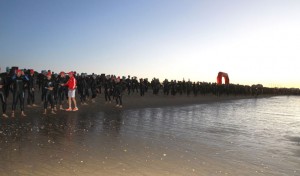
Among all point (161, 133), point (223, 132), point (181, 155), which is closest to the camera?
point (181, 155)

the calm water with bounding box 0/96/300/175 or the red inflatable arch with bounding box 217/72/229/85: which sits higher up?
the red inflatable arch with bounding box 217/72/229/85

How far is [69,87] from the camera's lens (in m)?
15.4

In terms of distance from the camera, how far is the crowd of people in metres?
12.5

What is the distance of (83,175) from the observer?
505 cm

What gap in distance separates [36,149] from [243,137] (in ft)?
20.6

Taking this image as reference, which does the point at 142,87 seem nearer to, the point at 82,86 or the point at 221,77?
the point at 82,86

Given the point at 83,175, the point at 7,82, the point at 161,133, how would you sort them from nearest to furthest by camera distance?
the point at 83,175, the point at 161,133, the point at 7,82

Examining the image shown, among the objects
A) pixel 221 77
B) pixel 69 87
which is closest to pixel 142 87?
pixel 69 87

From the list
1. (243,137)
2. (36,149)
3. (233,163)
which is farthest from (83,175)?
(243,137)

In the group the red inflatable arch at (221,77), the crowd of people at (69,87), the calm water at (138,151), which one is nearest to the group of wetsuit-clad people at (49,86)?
the crowd of people at (69,87)

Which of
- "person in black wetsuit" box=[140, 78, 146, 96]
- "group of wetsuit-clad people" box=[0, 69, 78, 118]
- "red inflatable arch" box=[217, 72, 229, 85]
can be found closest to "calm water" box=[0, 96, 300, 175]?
"group of wetsuit-clad people" box=[0, 69, 78, 118]

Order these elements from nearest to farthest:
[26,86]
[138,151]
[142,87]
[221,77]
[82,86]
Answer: [138,151] < [26,86] < [82,86] < [142,87] < [221,77]

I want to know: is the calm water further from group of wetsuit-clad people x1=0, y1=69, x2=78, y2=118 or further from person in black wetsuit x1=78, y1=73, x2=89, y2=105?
person in black wetsuit x1=78, y1=73, x2=89, y2=105

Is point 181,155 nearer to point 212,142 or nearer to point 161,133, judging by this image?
point 212,142
